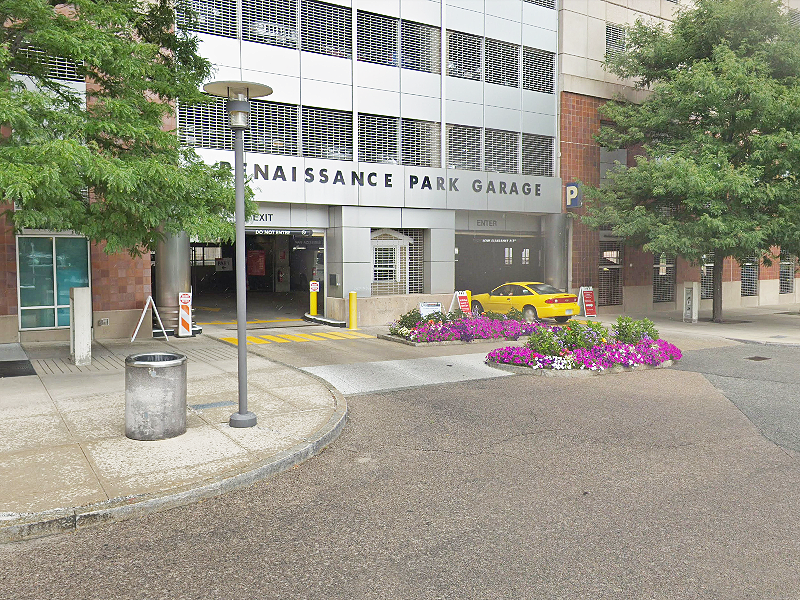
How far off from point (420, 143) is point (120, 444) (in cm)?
1706

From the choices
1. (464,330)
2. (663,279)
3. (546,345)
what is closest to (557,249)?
(663,279)

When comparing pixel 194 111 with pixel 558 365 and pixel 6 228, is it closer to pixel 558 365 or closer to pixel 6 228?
pixel 6 228

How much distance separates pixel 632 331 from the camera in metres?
13.9

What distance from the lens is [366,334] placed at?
61.3ft

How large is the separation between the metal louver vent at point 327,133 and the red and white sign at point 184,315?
5757 millimetres

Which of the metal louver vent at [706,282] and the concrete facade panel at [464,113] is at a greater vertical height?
the concrete facade panel at [464,113]

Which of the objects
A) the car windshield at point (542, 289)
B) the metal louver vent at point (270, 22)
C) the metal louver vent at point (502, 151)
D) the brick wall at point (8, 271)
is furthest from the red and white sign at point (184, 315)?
the metal louver vent at point (502, 151)

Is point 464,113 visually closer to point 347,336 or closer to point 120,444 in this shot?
point 347,336

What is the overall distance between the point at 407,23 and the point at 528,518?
775 inches

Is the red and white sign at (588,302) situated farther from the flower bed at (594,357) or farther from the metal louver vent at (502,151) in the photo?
the flower bed at (594,357)

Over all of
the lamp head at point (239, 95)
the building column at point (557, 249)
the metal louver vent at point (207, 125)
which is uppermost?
the metal louver vent at point (207, 125)

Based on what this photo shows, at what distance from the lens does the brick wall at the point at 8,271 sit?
50.2 ft

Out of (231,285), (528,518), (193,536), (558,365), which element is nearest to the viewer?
(193,536)

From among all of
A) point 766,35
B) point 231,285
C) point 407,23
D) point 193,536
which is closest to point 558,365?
point 193,536
